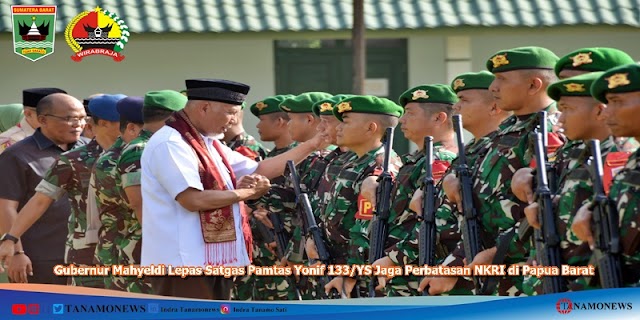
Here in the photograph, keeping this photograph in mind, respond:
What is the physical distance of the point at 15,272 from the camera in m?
9.24

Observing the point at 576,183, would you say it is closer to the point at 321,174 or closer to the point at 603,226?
the point at 603,226

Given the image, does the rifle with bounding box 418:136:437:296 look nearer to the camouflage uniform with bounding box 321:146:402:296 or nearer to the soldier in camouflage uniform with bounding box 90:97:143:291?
the camouflage uniform with bounding box 321:146:402:296

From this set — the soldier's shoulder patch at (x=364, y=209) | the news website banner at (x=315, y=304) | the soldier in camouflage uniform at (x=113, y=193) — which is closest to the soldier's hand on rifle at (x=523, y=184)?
the news website banner at (x=315, y=304)

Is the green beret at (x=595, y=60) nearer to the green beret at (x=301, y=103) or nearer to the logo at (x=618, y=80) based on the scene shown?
the logo at (x=618, y=80)

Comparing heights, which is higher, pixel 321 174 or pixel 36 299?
pixel 321 174

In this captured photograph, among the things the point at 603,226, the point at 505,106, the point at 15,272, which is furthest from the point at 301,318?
the point at 15,272

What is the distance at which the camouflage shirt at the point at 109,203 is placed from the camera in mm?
8516

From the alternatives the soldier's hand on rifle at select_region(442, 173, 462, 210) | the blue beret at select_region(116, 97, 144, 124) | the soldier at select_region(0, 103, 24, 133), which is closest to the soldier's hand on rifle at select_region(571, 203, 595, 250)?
the soldier's hand on rifle at select_region(442, 173, 462, 210)

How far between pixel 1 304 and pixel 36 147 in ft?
8.47

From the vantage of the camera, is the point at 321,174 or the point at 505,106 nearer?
the point at 505,106

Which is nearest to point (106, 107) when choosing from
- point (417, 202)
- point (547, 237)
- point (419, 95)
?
point (419, 95)

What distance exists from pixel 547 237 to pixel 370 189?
2.03 metres

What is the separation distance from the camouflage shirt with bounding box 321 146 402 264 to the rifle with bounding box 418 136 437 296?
0.76m

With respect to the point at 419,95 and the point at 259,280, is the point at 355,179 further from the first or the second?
the point at 259,280
